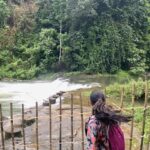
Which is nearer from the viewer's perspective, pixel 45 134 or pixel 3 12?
pixel 45 134

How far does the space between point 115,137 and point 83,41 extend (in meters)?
18.2

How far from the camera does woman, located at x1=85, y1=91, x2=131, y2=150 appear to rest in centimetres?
366

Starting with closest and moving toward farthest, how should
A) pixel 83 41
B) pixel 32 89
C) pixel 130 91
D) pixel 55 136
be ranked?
pixel 55 136 → pixel 130 91 → pixel 32 89 → pixel 83 41

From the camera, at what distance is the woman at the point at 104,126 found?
3.66 metres

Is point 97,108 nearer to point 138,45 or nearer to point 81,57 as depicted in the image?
point 81,57

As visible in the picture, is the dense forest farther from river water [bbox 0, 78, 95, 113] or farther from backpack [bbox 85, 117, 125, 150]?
backpack [bbox 85, 117, 125, 150]

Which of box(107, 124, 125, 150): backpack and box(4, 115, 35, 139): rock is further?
box(4, 115, 35, 139): rock

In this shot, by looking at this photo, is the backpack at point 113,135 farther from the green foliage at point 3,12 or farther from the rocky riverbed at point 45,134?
the green foliage at point 3,12

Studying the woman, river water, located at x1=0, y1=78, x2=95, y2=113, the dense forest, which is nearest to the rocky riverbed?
the woman

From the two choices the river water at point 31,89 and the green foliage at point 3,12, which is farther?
the green foliage at point 3,12

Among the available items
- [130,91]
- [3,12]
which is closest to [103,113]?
[130,91]

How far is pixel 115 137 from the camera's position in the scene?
372 cm

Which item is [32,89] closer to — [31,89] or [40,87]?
[31,89]

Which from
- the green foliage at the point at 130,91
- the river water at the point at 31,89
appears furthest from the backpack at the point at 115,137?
the river water at the point at 31,89
